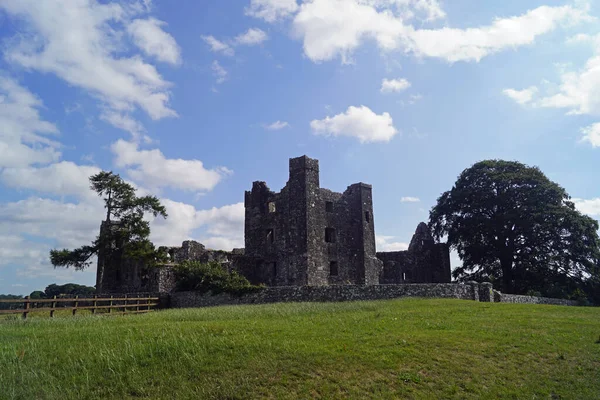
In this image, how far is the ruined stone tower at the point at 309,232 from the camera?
1331 inches

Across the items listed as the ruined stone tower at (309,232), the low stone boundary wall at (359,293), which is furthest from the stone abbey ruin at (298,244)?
the low stone boundary wall at (359,293)

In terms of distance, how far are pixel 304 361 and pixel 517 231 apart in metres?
34.3

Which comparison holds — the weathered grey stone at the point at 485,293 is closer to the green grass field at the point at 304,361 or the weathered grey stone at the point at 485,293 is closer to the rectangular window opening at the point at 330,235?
the green grass field at the point at 304,361

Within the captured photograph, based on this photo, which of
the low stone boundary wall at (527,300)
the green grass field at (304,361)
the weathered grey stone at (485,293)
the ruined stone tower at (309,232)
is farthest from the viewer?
the ruined stone tower at (309,232)

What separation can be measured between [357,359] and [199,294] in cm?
1976

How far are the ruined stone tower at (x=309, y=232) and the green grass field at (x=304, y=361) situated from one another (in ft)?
58.5

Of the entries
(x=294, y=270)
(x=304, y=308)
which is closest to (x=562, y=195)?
(x=294, y=270)

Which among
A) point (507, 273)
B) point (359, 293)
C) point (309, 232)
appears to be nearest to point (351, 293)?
point (359, 293)

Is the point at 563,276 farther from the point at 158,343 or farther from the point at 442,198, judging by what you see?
the point at 158,343

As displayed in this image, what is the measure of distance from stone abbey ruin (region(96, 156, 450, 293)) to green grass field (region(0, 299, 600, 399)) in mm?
17881

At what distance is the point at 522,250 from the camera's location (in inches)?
1575

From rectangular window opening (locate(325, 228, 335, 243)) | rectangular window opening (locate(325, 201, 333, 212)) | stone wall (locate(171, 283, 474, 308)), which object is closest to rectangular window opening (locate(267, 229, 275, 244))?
rectangular window opening (locate(325, 228, 335, 243))

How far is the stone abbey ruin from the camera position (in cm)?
3391

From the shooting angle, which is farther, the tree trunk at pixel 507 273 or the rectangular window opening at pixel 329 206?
the tree trunk at pixel 507 273
